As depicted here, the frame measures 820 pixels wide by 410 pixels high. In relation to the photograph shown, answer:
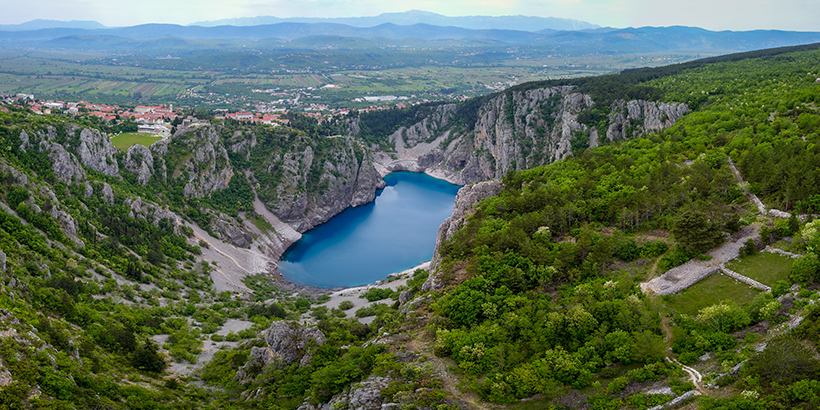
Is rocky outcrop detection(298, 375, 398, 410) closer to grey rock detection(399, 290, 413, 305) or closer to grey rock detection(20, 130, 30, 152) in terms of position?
grey rock detection(399, 290, 413, 305)

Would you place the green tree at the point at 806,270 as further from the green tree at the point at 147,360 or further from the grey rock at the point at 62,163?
the grey rock at the point at 62,163

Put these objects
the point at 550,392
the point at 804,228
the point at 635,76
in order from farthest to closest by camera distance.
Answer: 1. the point at 635,76
2. the point at 804,228
3. the point at 550,392

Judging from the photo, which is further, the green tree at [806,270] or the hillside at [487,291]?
the green tree at [806,270]

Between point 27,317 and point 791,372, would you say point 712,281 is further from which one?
point 27,317

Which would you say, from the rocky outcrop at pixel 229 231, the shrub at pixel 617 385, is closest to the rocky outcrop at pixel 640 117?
the shrub at pixel 617 385

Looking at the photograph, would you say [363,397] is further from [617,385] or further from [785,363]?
[785,363]

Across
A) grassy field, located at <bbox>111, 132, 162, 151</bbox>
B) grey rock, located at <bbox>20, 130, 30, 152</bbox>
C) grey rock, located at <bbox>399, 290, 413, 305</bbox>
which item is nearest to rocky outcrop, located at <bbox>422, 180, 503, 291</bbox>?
grey rock, located at <bbox>399, 290, 413, 305</bbox>

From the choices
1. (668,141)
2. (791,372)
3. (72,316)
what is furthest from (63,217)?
(668,141)
